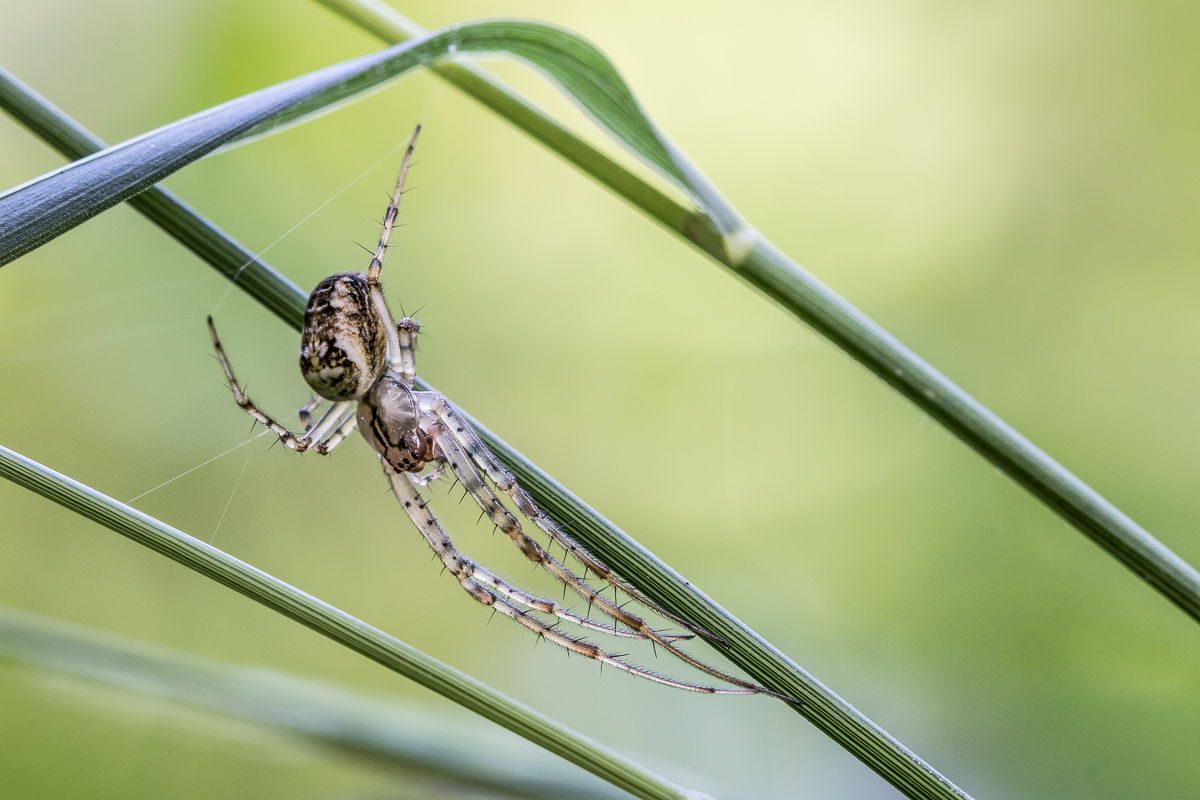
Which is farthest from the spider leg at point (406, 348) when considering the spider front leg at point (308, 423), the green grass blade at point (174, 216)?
the green grass blade at point (174, 216)

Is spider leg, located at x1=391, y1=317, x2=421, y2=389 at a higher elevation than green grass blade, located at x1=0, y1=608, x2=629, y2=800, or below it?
higher

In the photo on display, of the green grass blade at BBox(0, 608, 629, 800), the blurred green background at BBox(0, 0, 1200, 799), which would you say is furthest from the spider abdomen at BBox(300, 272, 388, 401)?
the blurred green background at BBox(0, 0, 1200, 799)

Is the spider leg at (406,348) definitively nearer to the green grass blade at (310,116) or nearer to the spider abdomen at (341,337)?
the spider abdomen at (341,337)

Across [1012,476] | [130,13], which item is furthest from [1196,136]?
[130,13]

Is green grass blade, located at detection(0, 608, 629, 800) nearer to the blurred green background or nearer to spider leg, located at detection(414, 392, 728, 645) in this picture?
spider leg, located at detection(414, 392, 728, 645)

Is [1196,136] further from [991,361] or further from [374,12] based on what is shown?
[374,12]

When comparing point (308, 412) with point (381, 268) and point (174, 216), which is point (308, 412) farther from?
point (174, 216)
